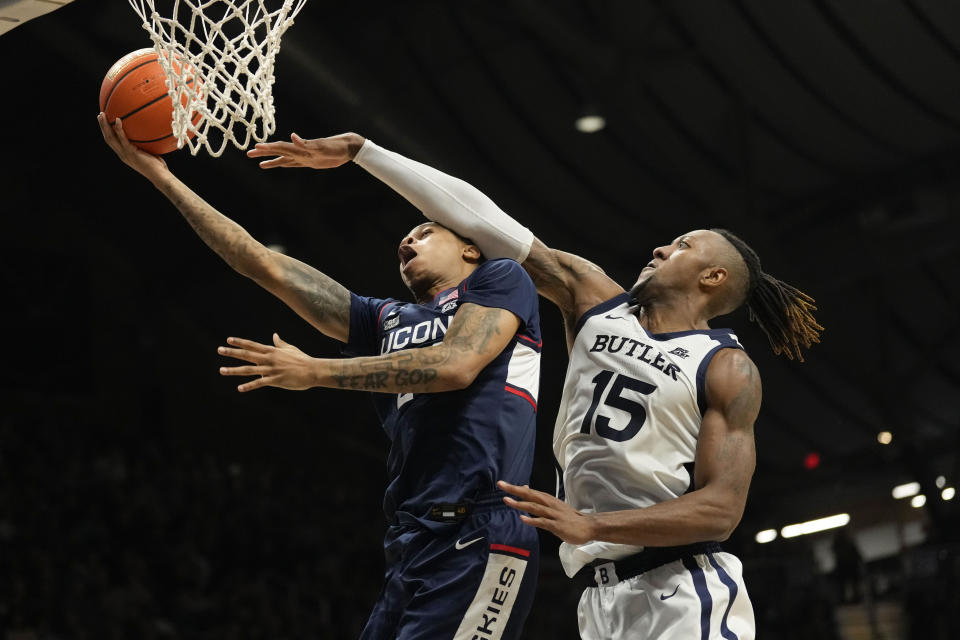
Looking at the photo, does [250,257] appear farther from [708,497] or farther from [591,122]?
[591,122]

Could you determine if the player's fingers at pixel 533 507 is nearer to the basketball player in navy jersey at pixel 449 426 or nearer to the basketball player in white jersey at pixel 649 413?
the basketball player in white jersey at pixel 649 413

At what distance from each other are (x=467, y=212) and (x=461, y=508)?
94cm

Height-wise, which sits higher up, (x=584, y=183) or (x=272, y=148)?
(x=584, y=183)

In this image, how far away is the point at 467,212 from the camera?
335 centimetres

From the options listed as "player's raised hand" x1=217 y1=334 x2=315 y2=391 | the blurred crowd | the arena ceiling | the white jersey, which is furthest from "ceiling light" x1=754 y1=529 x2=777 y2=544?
"player's raised hand" x1=217 y1=334 x2=315 y2=391

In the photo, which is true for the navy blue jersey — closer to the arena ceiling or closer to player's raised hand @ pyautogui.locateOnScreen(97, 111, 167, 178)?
player's raised hand @ pyautogui.locateOnScreen(97, 111, 167, 178)

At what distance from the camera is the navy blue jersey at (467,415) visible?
9.63 ft

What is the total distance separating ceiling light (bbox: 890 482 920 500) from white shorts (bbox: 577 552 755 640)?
13936mm

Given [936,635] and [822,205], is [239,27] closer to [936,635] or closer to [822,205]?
[822,205]

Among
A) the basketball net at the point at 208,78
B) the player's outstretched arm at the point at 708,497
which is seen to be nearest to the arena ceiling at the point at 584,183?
the basketball net at the point at 208,78

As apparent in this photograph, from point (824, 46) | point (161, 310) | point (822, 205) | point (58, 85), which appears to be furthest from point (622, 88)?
point (161, 310)

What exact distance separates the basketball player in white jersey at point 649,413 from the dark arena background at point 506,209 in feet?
22.8

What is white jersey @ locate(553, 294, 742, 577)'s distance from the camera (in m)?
3.00

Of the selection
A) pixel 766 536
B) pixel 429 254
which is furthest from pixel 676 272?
pixel 766 536
